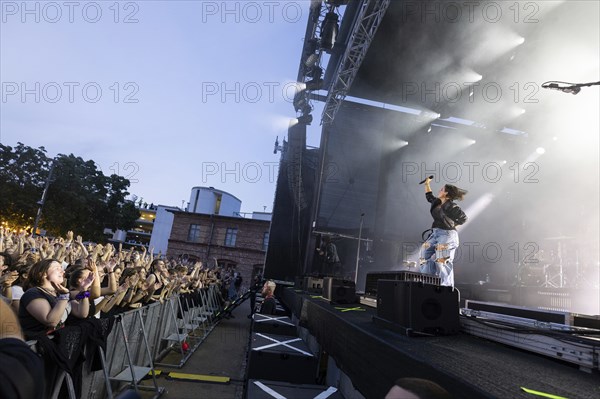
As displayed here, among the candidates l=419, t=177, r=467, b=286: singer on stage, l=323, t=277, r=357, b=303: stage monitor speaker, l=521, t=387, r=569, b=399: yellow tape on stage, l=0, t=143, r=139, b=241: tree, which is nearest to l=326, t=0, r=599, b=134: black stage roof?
l=419, t=177, r=467, b=286: singer on stage

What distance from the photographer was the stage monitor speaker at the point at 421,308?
295 centimetres

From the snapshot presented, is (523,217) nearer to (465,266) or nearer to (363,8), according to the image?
(465,266)

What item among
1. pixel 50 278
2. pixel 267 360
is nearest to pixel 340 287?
pixel 267 360

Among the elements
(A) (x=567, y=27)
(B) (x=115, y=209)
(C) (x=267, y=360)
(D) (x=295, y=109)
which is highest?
(A) (x=567, y=27)

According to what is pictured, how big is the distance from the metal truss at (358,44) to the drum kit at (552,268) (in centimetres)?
977

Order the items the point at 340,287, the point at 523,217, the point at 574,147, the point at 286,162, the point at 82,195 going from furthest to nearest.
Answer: the point at 82,195 < the point at 286,162 < the point at 523,217 < the point at 574,147 < the point at 340,287

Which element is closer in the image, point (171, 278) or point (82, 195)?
point (171, 278)

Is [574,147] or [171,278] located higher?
[574,147]

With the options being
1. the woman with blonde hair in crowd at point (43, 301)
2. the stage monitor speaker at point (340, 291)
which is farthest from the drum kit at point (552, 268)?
the woman with blonde hair in crowd at point (43, 301)

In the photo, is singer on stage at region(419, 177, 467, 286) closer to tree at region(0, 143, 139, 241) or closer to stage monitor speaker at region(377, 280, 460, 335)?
stage monitor speaker at region(377, 280, 460, 335)

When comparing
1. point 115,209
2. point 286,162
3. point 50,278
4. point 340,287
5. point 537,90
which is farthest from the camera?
point 115,209

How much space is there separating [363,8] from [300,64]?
4.68 meters

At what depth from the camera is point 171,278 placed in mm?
9164

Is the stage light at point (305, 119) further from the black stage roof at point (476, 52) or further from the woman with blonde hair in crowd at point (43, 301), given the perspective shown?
the woman with blonde hair in crowd at point (43, 301)
